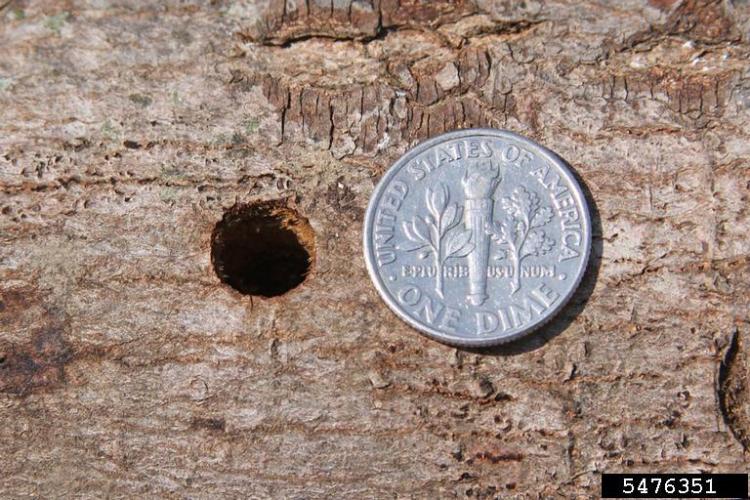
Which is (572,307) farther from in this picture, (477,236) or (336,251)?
(336,251)

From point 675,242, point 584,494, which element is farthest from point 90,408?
point 675,242

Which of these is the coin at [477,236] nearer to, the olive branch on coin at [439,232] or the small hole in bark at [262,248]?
the olive branch on coin at [439,232]

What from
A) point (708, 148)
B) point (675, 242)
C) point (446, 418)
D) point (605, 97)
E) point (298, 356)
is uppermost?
point (605, 97)

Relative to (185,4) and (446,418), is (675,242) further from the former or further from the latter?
(185,4)

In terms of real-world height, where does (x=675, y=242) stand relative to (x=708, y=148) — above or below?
below

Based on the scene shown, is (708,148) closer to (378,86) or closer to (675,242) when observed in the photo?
(675,242)

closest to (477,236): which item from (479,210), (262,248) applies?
(479,210)

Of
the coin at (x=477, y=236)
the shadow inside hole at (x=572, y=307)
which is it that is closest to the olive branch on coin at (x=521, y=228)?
the coin at (x=477, y=236)

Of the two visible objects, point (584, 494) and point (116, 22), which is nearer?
point (584, 494)
